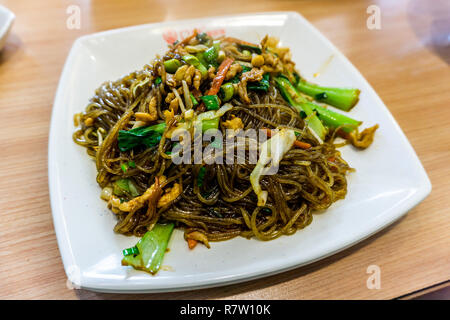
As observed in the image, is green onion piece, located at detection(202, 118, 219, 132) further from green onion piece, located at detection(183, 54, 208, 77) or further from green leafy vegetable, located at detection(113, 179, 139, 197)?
green leafy vegetable, located at detection(113, 179, 139, 197)

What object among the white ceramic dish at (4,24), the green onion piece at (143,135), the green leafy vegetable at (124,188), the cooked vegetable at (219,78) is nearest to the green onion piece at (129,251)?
the green leafy vegetable at (124,188)

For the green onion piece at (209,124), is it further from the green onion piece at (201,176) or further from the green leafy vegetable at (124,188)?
Answer: the green leafy vegetable at (124,188)
